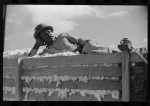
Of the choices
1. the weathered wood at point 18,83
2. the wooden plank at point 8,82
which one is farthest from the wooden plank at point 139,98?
the wooden plank at point 8,82

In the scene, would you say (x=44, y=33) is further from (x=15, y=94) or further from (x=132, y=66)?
(x=132, y=66)

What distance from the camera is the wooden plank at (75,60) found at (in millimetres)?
3333

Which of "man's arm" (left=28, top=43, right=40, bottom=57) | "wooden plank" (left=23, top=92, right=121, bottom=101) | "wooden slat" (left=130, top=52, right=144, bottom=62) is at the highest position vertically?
"man's arm" (left=28, top=43, right=40, bottom=57)

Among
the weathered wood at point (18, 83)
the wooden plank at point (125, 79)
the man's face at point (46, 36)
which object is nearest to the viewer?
the wooden plank at point (125, 79)

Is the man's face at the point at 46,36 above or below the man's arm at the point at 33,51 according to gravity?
above

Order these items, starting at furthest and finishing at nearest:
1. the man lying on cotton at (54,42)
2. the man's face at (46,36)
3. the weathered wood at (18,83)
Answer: the man's face at (46,36) → the man lying on cotton at (54,42) → the weathered wood at (18,83)

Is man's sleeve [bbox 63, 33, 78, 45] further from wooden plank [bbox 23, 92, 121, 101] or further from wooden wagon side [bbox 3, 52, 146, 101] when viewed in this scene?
wooden plank [bbox 23, 92, 121, 101]

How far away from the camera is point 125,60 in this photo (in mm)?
3285

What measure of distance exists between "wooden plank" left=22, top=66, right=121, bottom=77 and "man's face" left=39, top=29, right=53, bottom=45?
51 centimetres

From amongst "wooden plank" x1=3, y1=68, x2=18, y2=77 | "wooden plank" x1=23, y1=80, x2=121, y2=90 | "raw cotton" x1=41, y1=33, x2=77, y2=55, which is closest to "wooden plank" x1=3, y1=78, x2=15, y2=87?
"wooden plank" x1=3, y1=68, x2=18, y2=77

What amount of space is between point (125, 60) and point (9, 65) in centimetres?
130

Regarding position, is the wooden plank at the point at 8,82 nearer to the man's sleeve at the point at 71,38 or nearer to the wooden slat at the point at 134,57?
the man's sleeve at the point at 71,38

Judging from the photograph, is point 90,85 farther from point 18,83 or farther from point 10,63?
point 10,63

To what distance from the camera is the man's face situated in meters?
4.05
